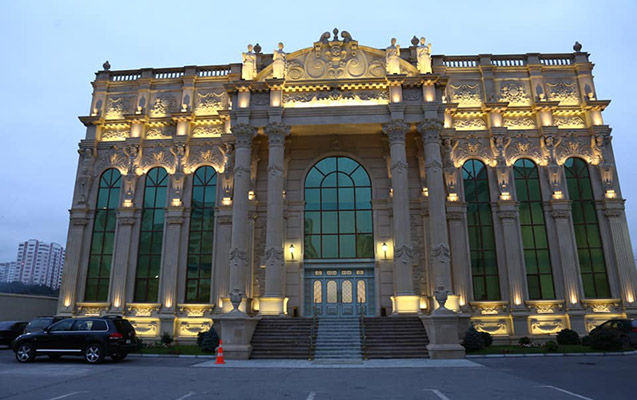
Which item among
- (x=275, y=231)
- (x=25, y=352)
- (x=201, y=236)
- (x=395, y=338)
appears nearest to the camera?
(x=25, y=352)

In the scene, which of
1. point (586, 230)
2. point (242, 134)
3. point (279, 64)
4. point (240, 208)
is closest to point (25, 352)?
point (240, 208)

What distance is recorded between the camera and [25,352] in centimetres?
1648

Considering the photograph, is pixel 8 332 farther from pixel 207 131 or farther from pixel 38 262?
pixel 38 262

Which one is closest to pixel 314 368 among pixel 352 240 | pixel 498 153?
pixel 352 240

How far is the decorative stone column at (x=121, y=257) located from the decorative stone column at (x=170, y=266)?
7.26 ft

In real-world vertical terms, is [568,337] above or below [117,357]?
above

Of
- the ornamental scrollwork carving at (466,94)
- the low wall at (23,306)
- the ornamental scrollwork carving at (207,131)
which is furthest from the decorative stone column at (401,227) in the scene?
the low wall at (23,306)

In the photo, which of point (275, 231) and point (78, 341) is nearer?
point (78, 341)

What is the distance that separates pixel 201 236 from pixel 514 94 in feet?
72.0

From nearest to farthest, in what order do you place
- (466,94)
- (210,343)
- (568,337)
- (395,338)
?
(395,338), (210,343), (568,337), (466,94)

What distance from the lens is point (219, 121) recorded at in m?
28.8

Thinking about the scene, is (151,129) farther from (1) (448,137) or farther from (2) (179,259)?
(1) (448,137)

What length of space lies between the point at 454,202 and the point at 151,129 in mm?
20087

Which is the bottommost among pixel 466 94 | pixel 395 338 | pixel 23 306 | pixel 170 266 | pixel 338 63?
pixel 395 338
